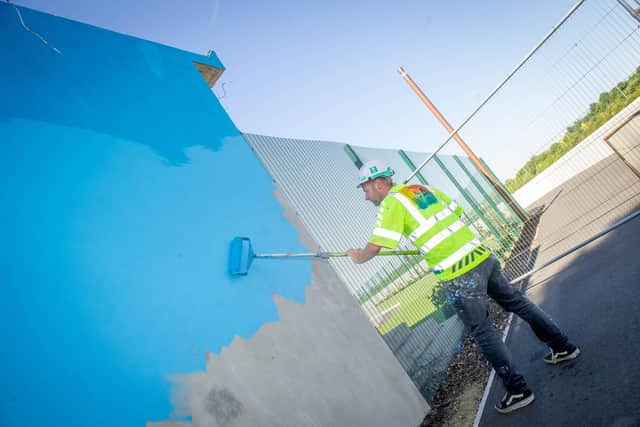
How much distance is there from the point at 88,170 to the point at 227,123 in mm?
1547

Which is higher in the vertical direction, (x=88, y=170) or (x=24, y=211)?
(x=88, y=170)

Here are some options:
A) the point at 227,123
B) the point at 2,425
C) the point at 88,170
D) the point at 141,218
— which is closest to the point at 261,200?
the point at 227,123

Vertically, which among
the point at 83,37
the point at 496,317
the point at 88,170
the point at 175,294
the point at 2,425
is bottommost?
the point at 496,317

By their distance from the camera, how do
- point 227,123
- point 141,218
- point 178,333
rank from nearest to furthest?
point 178,333, point 141,218, point 227,123

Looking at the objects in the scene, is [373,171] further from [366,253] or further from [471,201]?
[471,201]

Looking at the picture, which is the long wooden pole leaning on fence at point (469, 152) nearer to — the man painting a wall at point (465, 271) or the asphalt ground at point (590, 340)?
the asphalt ground at point (590, 340)

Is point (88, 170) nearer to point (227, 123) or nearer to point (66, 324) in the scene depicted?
point (66, 324)

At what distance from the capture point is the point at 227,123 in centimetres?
351

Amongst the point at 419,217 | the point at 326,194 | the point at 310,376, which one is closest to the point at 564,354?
the point at 419,217

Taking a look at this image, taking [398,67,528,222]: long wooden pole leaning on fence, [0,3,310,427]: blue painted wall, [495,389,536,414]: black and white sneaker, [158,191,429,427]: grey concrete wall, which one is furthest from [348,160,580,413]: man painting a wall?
[398,67,528,222]: long wooden pole leaning on fence

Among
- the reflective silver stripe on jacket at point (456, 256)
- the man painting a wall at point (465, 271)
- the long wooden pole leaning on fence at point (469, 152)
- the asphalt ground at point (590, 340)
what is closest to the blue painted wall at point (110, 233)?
the man painting a wall at point (465, 271)

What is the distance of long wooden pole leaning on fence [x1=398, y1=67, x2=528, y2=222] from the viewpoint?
7883 millimetres

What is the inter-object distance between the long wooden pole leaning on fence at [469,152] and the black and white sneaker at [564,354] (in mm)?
5162

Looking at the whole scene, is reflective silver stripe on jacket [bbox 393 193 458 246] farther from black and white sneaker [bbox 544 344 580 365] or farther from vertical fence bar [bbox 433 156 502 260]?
vertical fence bar [bbox 433 156 502 260]
